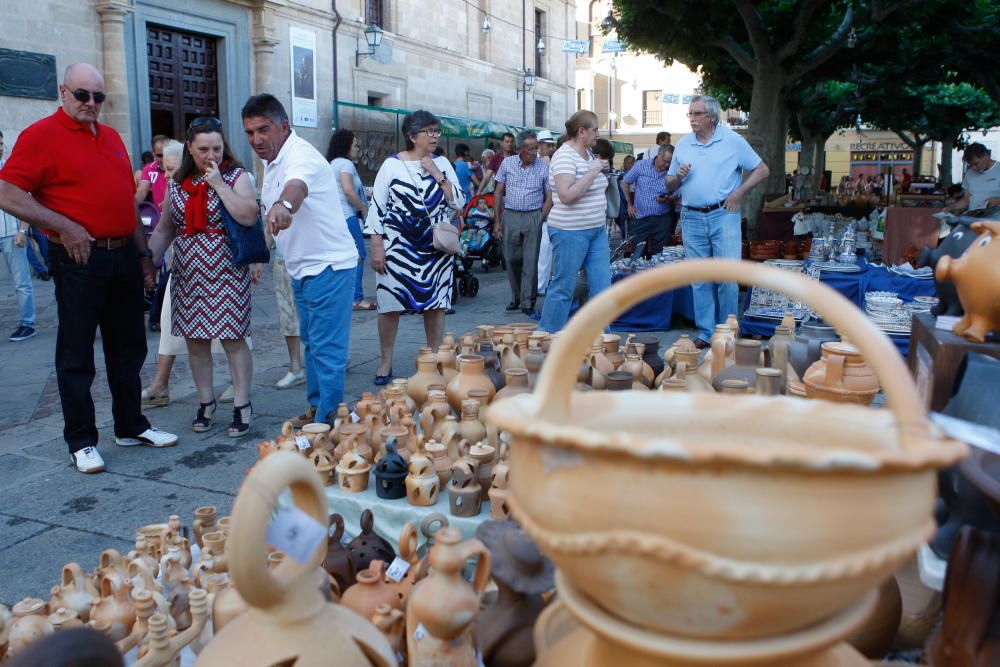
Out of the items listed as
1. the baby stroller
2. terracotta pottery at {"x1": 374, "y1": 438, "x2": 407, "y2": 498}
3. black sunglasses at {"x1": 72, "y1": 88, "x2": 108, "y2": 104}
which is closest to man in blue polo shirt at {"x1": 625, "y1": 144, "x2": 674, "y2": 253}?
the baby stroller

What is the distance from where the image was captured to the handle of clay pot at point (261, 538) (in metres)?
1.03

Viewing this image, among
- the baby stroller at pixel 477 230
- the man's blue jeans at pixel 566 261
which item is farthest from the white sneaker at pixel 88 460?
the baby stroller at pixel 477 230

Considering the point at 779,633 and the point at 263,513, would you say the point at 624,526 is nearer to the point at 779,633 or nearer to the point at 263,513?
the point at 779,633

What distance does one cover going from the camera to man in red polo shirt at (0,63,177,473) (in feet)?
10.8

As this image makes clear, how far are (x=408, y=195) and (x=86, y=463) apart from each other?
7.16 ft

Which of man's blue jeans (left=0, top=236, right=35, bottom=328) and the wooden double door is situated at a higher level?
the wooden double door

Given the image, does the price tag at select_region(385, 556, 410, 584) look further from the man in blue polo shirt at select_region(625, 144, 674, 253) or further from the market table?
the man in blue polo shirt at select_region(625, 144, 674, 253)

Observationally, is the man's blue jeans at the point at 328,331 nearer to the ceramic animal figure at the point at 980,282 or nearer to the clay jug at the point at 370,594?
the clay jug at the point at 370,594

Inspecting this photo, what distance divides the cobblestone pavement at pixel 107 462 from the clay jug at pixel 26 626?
980 millimetres

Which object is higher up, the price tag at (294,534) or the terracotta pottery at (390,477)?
the price tag at (294,534)

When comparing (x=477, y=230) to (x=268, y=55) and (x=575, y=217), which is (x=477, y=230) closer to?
(x=575, y=217)

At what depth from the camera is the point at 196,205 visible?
375 cm

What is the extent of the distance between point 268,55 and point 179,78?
1.87 meters

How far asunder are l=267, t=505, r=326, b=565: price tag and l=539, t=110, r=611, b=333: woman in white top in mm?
4218
